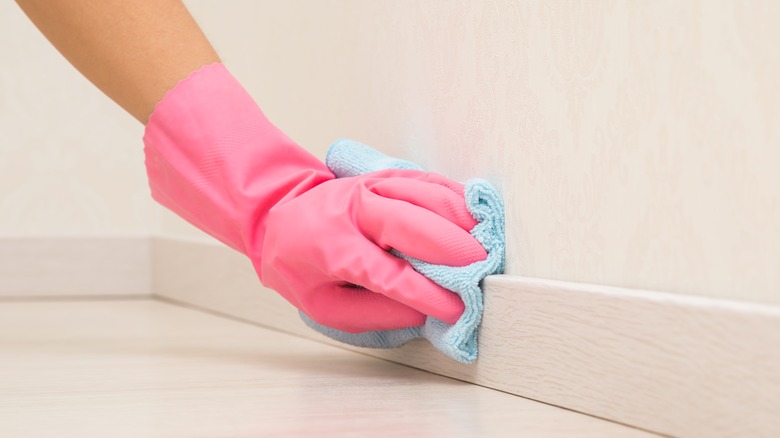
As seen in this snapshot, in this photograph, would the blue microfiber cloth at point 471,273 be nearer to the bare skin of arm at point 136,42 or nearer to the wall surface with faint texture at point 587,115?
the wall surface with faint texture at point 587,115

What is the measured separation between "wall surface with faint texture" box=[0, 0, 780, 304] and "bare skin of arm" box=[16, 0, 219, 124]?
0.18m

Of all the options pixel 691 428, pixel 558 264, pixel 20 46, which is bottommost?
pixel 691 428

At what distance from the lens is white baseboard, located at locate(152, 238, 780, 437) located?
Answer: 1.65ft

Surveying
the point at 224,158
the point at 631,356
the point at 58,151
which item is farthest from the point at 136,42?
the point at 58,151

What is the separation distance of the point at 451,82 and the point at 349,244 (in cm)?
17

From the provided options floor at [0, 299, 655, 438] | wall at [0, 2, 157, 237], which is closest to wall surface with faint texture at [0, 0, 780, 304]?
floor at [0, 299, 655, 438]

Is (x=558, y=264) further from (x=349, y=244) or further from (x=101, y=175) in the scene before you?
(x=101, y=175)

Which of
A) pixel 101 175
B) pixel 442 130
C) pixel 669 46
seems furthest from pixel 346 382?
pixel 101 175

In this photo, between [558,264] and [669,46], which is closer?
[669,46]

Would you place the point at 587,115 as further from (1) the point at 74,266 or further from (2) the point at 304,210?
(1) the point at 74,266

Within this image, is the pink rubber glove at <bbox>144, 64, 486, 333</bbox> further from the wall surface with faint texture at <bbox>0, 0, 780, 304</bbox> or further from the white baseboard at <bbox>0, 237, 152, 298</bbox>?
the white baseboard at <bbox>0, 237, 152, 298</bbox>

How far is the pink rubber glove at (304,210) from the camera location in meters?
0.73

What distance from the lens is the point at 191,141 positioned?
0.83 m

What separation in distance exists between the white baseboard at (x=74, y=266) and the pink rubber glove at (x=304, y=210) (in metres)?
0.77
